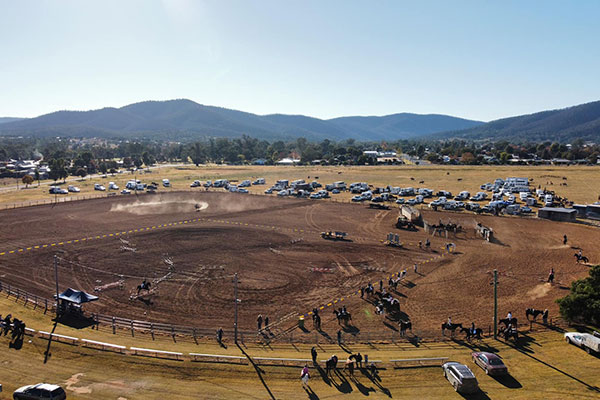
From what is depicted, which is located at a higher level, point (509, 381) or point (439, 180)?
point (439, 180)

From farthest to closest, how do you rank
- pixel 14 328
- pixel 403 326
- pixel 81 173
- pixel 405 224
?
pixel 81 173 → pixel 405 224 → pixel 403 326 → pixel 14 328

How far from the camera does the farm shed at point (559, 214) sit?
57781 mm

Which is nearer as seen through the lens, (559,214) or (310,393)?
(310,393)

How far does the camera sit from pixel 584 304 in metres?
26.2

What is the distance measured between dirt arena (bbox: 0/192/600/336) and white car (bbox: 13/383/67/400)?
10714mm

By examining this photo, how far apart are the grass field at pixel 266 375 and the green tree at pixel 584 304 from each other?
11.3ft

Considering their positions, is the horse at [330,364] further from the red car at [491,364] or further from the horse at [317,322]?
the red car at [491,364]

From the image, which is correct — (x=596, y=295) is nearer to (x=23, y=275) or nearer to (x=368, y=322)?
(x=368, y=322)

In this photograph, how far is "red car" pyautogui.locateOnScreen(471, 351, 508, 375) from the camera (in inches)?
798

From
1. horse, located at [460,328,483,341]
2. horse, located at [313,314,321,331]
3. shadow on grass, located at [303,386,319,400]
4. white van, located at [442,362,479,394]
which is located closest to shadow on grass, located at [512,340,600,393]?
horse, located at [460,328,483,341]

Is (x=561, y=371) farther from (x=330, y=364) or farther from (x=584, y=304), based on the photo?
(x=330, y=364)

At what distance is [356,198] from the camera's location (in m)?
77.9

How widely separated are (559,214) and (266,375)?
182 feet

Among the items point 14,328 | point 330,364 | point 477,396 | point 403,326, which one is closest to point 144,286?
point 14,328
